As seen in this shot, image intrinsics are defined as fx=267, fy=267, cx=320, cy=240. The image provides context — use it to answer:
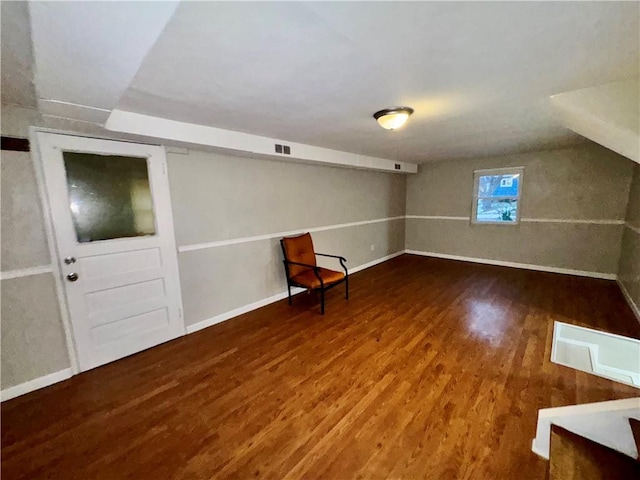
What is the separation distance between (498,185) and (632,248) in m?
2.27

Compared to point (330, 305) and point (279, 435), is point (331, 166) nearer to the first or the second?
point (330, 305)

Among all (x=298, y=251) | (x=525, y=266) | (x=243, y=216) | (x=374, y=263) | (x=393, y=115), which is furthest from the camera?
(x=374, y=263)

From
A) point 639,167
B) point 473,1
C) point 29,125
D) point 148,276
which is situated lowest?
point 148,276

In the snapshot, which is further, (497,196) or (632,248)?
(497,196)

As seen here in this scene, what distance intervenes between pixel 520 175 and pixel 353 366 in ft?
16.7

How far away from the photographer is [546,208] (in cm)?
495

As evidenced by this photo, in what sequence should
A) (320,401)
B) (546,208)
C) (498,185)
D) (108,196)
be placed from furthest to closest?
(498,185)
(546,208)
(108,196)
(320,401)

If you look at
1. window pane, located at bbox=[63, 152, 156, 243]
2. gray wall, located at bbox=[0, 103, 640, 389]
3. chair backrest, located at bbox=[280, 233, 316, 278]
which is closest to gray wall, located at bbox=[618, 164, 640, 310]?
gray wall, located at bbox=[0, 103, 640, 389]

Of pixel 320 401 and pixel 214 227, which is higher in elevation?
pixel 214 227

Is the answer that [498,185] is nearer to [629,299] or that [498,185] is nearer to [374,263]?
[629,299]

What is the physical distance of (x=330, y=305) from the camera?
12.3 ft

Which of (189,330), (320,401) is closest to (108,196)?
(189,330)

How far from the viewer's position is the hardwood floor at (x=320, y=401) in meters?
1.55

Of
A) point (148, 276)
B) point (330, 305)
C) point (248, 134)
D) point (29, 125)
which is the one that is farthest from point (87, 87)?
point (330, 305)
